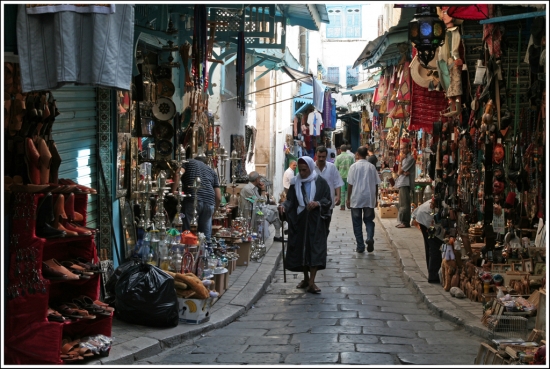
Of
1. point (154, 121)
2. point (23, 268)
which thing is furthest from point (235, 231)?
point (23, 268)

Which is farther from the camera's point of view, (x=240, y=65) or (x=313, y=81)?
(x=313, y=81)

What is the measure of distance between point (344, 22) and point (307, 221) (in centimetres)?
4404

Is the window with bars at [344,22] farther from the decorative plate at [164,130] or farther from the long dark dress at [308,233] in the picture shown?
the long dark dress at [308,233]

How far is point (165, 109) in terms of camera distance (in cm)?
1279

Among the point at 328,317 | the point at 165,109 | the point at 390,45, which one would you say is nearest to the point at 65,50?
the point at 328,317

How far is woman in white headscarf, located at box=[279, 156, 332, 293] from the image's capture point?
1141cm

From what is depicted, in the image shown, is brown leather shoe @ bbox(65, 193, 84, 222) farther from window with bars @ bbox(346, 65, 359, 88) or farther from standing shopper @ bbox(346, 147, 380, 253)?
window with bars @ bbox(346, 65, 359, 88)

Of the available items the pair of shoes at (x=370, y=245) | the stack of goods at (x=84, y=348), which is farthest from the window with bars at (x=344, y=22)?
the stack of goods at (x=84, y=348)

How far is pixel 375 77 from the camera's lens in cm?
3005

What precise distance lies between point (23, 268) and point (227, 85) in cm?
1417

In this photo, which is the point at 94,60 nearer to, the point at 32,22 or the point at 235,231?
the point at 32,22

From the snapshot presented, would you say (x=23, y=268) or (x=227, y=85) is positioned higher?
(x=227, y=85)

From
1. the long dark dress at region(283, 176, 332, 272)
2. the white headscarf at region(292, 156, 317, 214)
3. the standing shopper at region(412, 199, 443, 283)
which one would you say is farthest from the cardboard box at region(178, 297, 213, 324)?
the standing shopper at region(412, 199, 443, 283)

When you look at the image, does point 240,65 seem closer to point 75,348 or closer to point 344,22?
point 75,348
